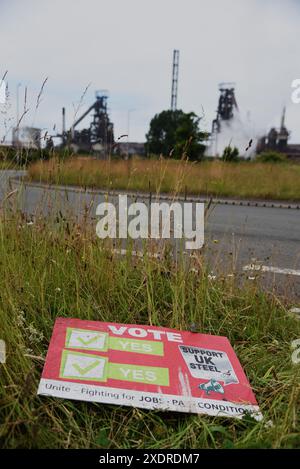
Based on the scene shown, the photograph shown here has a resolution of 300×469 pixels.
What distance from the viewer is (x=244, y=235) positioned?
5.10m

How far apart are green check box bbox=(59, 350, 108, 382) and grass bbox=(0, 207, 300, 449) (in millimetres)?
87

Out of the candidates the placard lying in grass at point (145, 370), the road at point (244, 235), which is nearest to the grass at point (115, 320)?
the placard lying in grass at point (145, 370)

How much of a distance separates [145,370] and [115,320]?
1.64 feet

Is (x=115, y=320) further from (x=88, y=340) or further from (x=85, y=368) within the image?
(x=85, y=368)

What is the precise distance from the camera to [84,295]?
2.14m

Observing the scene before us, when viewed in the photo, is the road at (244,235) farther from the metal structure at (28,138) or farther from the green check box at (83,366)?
the green check box at (83,366)

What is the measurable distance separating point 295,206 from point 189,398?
862cm

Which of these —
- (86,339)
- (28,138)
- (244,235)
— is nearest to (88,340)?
(86,339)

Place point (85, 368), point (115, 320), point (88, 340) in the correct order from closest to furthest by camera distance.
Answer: point (85, 368) → point (88, 340) → point (115, 320)

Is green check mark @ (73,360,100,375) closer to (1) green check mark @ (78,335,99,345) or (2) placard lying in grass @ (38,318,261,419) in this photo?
(2) placard lying in grass @ (38,318,261,419)

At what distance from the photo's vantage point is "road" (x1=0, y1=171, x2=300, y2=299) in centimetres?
254

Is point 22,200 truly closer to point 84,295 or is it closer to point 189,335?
point 84,295

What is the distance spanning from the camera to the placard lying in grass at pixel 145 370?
148cm

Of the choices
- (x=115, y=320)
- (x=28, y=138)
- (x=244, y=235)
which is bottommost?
(x=244, y=235)
